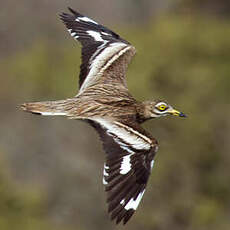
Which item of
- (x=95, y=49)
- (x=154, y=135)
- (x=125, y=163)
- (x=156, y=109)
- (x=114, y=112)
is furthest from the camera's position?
(x=154, y=135)

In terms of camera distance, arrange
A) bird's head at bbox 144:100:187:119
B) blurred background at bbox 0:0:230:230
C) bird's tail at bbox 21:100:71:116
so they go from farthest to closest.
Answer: blurred background at bbox 0:0:230:230 < bird's head at bbox 144:100:187:119 < bird's tail at bbox 21:100:71:116

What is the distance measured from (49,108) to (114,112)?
68 centimetres

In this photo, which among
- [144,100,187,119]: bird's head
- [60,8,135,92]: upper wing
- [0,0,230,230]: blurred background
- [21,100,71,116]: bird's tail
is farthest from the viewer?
[0,0,230,230]: blurred background

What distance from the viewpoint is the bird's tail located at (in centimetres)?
1072

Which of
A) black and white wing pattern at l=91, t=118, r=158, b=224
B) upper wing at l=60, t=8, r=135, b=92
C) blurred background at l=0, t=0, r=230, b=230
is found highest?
upper wing at l=60, t=8, r=135, b=92

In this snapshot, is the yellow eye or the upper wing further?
the upper wing

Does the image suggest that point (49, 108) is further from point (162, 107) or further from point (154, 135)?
point (154, 135)

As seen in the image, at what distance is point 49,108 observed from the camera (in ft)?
35.3

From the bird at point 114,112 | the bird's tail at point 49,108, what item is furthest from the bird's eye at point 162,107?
the bird's tail at point 49,108

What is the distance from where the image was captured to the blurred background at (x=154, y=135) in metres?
25.1

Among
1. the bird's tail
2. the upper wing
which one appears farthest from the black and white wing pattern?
the upper wing

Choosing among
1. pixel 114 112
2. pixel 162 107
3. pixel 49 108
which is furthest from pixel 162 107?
pixel 49 108

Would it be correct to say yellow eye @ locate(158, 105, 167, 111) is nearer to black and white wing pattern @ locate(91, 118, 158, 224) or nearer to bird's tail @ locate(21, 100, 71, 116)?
black and white wing pattern @ locate(91, 118, 158, 224)

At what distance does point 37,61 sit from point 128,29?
3416mm
